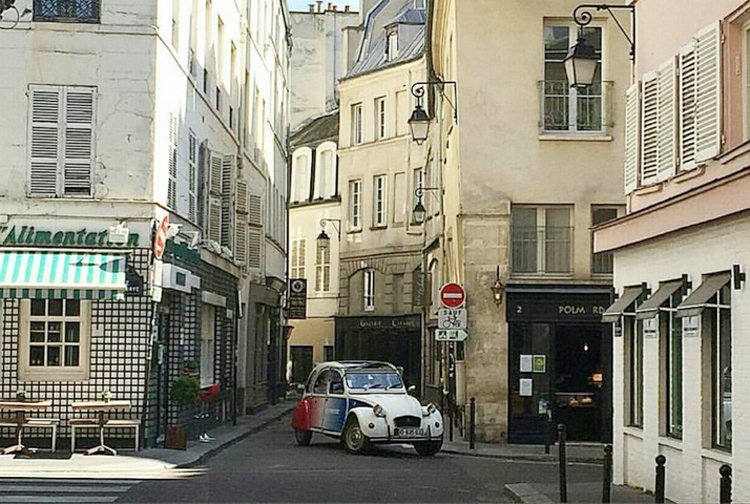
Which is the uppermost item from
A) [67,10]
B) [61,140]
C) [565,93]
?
[67,10]

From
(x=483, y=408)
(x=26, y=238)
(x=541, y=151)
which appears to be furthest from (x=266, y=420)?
(x=26, y=238)

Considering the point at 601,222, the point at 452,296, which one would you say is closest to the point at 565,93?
the point at 601,222

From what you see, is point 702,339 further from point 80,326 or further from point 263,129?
point 263,129

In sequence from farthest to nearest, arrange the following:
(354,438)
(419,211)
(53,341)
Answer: (419,211) < (354,438) < (53,341)

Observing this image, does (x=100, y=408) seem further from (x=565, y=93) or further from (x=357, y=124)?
(x=357, y=124)

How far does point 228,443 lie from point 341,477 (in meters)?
7.87

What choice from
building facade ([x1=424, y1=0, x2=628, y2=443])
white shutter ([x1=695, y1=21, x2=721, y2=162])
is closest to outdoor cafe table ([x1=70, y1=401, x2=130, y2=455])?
building facade ([x1=424, y1=0, x2=628, y2=443])

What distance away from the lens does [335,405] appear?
1016 inches

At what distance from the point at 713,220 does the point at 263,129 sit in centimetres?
2977

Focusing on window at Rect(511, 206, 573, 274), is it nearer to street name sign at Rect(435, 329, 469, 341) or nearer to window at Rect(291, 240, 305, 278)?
street name sign at Rect(435, 329, 469, 341)

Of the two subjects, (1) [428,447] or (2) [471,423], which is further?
(2) [471,423]

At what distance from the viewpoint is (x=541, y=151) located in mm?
27844

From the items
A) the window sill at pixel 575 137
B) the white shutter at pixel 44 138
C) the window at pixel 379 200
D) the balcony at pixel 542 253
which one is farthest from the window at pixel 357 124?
the white shutter at pixel 44 138

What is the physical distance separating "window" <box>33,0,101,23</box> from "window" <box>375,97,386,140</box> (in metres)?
29.8
